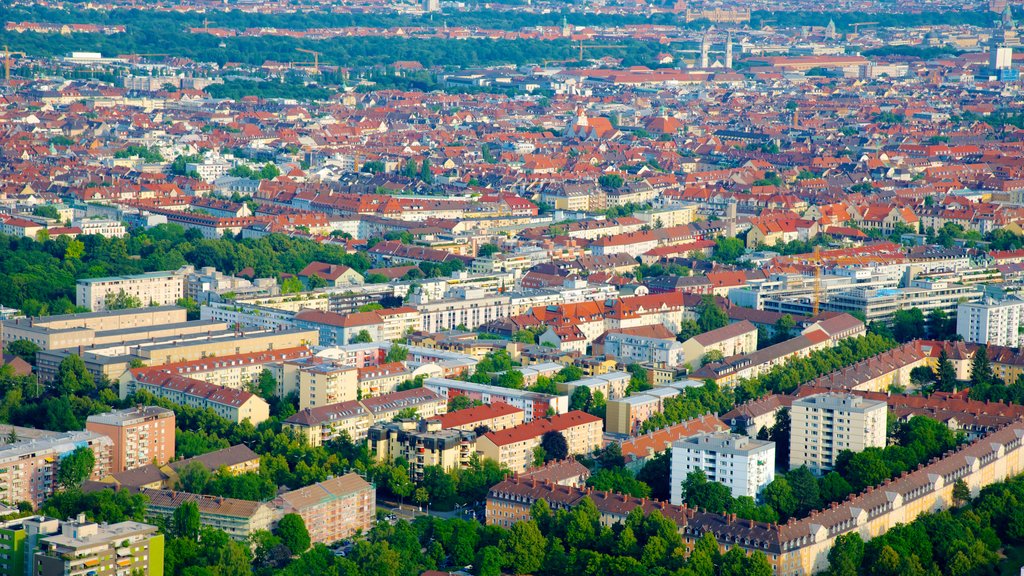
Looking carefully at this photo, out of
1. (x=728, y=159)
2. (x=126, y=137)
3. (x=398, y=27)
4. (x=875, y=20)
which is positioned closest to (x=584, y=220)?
(x=728, y=159)

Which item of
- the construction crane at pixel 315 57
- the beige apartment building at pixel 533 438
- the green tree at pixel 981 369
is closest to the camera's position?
the beige apartment building at pixel 533 438

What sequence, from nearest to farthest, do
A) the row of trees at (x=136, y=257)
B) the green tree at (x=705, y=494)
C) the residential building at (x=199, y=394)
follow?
the green tree at (x=705, y=494)
the residential building at (x=199, y=394)
the row of trees at (x=136, y=257)

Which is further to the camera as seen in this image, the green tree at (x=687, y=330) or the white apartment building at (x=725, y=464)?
the green tree at (x=687, y=330)

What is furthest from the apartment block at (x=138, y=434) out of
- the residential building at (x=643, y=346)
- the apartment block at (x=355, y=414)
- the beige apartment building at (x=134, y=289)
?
the beige apartment building at (x=134, y=289)

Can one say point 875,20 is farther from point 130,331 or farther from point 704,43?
point 130,331

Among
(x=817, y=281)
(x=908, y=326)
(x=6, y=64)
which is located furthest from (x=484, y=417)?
(x=6, y=64)

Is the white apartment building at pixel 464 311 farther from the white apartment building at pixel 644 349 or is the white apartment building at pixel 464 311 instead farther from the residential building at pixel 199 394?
the residential building at pixel 199 394

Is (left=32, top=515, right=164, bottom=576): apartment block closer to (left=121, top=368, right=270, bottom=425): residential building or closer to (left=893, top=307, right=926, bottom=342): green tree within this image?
(left=121, top=368, right=270, bottom=425): residential building
